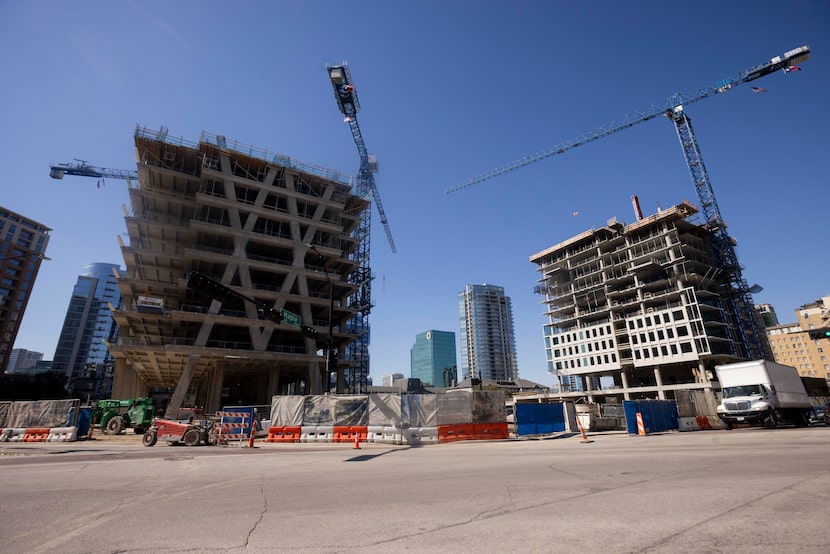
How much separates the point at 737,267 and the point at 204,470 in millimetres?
92401

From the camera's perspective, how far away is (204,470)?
11.0 metres

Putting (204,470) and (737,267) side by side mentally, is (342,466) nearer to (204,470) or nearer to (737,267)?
(204,470)

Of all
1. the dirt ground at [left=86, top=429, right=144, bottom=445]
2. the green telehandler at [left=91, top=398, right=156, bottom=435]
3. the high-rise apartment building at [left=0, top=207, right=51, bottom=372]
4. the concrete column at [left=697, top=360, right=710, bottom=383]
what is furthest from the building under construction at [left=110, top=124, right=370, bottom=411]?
the high-rise apartment building at [left=0, top=207, right=51, bottom=372]

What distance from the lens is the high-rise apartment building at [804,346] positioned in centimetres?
10738

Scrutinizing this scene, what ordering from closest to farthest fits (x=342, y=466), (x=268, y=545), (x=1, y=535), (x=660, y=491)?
(x=268, y=545) < (x=1, y=535) < (x=660, y=491) < (x=342, y=466)

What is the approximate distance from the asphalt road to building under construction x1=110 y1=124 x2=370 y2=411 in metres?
32.7

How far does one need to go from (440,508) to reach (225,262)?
4212cm

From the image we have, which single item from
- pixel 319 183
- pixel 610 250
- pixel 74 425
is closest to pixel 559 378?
pixel 610 250

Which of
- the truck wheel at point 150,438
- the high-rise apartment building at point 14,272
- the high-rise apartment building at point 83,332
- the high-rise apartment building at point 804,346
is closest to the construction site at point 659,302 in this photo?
the high-rise apartment building at point 804,346

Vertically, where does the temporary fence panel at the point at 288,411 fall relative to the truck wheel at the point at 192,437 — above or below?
above

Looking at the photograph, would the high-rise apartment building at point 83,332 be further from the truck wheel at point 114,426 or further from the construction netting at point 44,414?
the construction netting at point 44,414

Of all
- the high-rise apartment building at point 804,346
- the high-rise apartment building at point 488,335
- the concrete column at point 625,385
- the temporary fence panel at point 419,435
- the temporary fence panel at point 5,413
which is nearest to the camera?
the temporary fence panel at point 419,435

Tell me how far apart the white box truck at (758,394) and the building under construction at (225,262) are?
33719 mm

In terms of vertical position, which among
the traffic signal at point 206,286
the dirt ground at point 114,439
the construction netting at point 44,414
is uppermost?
the traffic signal at point 206,286
